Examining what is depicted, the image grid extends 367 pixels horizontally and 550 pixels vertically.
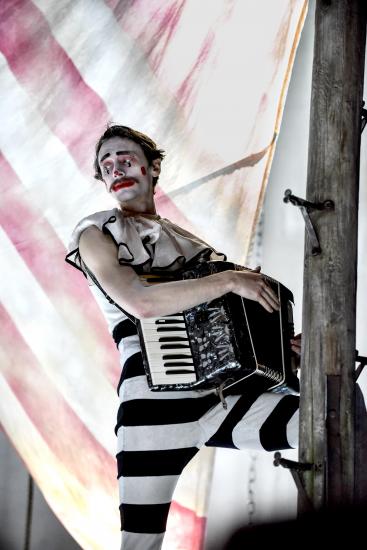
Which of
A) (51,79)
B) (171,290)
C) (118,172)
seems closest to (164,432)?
(171,290)

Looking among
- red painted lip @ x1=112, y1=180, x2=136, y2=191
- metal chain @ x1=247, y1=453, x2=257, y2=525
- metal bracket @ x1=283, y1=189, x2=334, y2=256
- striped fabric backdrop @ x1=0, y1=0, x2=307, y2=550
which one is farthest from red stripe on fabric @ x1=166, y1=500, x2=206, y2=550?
metal bracket @ x1=283, y1=189, x2=334, y2=256

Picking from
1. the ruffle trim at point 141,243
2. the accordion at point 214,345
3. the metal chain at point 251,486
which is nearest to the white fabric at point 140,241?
the ruffle trim at point 141,243

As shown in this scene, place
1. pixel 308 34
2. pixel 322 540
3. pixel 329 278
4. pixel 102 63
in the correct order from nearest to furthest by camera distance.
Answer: pixel 322 540, pixel 329 278, pixel 102 63, pixel 308 34

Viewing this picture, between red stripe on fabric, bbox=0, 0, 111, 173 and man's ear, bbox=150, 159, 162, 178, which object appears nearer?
man's ear, bbox=150, 159, 162, 178

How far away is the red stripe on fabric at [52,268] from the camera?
9.63ft

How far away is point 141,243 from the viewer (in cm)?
207

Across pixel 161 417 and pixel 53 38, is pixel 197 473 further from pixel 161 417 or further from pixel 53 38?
pixel 53 38

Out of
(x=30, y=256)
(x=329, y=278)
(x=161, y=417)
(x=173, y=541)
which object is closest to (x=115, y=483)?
(x=173, y=541)

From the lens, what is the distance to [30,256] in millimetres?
2961

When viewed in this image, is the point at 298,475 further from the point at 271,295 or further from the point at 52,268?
the point at 52,268

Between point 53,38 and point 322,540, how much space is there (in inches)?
104

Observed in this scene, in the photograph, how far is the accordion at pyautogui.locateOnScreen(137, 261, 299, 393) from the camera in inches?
73.9

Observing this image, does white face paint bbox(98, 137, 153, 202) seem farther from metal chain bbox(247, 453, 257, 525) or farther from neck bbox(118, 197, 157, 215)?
metal chain bbox(247, 453, 257, 525)

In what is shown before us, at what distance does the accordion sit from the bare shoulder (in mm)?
115
